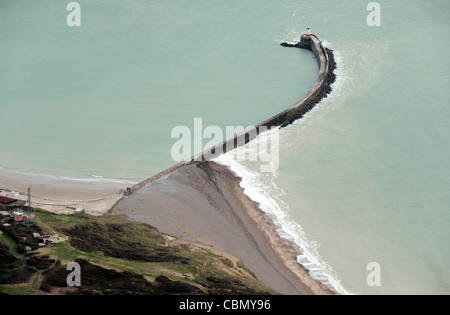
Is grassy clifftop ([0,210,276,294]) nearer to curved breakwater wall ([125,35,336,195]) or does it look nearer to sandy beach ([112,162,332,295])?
sandy beach ([112,162,332,295])

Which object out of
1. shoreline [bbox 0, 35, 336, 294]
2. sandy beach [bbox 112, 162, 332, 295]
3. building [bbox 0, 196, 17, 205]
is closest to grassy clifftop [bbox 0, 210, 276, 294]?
sandy beach [bbox 112, 162, 332, 295]

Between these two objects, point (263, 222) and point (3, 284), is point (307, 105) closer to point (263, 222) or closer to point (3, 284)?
point (263, 222)

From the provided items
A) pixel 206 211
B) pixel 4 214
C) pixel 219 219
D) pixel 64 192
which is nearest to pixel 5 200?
pixel 4 214

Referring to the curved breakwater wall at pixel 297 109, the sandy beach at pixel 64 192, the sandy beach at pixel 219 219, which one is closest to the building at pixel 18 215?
the sandy beach at pixel 64 192

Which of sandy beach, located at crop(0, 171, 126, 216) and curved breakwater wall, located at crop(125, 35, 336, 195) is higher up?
curved breakwater wall, located at crop(125, 35, 336, 195)

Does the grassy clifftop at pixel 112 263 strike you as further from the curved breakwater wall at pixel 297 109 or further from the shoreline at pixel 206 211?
the curved breakwater wall at pixel 297 109

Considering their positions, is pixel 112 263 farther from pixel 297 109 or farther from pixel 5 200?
pixel 297 109

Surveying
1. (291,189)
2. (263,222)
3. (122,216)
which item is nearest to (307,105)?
(291,189)
